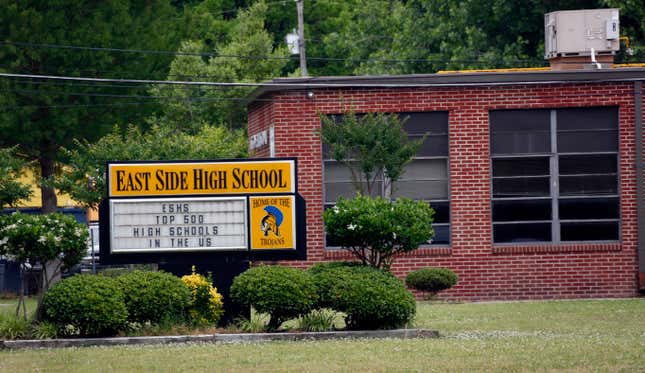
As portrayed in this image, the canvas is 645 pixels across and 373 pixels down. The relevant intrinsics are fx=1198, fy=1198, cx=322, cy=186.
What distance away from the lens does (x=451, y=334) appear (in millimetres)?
19047

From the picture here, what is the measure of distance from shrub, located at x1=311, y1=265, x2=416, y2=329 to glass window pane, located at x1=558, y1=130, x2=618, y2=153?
1165cm

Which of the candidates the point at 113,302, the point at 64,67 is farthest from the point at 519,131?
the point at 64,67

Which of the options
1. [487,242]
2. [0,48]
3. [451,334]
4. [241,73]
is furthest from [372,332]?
[241,73]

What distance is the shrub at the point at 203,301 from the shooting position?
19.0 metres

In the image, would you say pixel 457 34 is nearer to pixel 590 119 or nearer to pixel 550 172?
pixel 590 119

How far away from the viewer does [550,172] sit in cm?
2911

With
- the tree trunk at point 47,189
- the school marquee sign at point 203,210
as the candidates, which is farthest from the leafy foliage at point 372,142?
the tree trunk at point 47,189

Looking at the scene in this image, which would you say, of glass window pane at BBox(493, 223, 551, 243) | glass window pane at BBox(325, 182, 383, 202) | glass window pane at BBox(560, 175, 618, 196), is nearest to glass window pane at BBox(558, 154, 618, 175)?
glass window pane at BBox(560, 175, 618, 196)

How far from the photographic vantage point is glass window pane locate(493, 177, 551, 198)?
2912 cm

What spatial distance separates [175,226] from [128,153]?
15.8 meters

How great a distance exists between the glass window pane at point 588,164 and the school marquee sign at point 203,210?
11.3 m

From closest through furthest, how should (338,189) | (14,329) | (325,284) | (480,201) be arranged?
(14,329) < (325,284) < (480,201) < (338,189)

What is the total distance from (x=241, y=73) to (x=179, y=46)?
2.92 meters

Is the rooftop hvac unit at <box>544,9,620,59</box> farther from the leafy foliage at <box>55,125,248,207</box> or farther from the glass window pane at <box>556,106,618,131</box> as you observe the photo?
the leafy foliage at <box>55,125,248,207</box>
